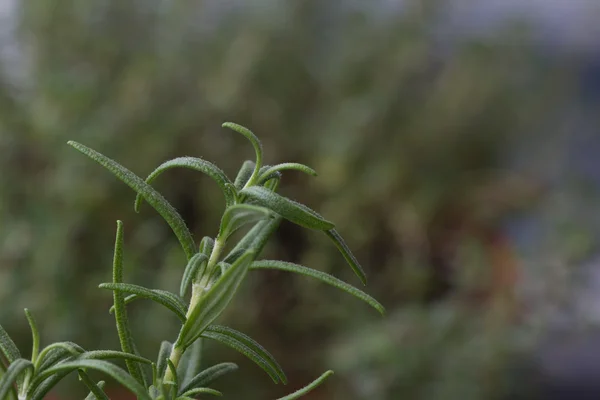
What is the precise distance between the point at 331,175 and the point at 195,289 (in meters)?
0.98

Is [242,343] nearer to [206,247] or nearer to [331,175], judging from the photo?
[206,247]

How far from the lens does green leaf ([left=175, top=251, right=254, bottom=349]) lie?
0.62 feet

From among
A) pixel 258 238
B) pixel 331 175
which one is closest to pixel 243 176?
pixel 258 238

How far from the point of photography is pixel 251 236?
24 cm

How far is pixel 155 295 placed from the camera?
213mm

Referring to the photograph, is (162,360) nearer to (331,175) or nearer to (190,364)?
(190,364)

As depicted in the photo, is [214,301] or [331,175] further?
[331,175]

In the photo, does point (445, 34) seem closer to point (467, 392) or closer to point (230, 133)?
point (230, 133)

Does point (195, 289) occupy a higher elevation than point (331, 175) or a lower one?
lower

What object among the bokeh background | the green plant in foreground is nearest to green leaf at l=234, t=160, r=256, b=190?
the green plant in foreground

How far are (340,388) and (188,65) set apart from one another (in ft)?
2.26

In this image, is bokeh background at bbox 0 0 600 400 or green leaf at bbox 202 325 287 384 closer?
green leaf at bbox 202 325 287 384

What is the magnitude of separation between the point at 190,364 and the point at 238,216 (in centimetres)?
9

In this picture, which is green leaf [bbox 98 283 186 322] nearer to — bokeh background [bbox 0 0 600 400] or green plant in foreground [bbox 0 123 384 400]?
green plant in foreground [bbox 0 123 384 400]
